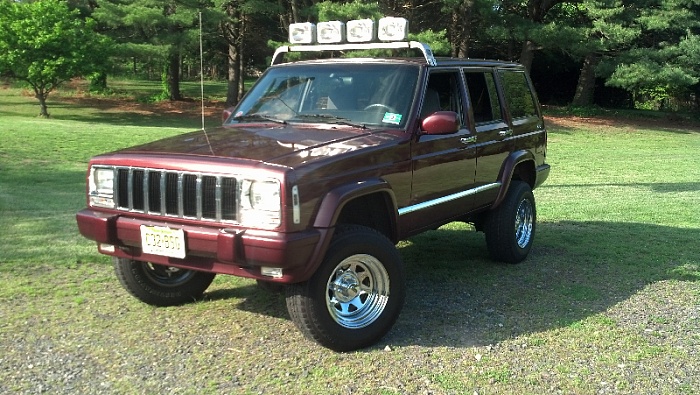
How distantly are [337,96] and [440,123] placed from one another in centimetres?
94

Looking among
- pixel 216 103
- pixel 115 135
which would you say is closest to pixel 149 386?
pixel 115 135

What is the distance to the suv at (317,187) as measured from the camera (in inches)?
164

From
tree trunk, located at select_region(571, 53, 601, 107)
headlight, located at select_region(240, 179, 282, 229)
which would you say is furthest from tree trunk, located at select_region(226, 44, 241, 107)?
headlight, located at select_region(240, 179, 282, 229)

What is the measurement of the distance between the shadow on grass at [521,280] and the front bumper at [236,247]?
37.5 inches

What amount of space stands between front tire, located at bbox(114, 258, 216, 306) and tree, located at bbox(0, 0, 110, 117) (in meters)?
24.5

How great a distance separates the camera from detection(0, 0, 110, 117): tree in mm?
27016

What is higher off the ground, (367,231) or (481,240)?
(367,231)

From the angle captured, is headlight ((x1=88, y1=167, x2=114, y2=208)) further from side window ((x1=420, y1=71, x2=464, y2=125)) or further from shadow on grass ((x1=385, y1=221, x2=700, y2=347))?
side window ((x1=420, y1=71, x2=464, y2=125))

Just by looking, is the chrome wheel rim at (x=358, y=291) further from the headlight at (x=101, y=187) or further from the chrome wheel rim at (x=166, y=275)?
the headlight at (x=101, y=187)

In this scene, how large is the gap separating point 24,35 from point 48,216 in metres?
21.8

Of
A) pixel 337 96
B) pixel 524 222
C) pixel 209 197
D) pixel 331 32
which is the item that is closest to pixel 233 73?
pixel 524 222

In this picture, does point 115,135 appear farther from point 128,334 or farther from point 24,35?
point 128,334

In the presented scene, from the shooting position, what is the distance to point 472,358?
4.44m

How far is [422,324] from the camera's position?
506cm
